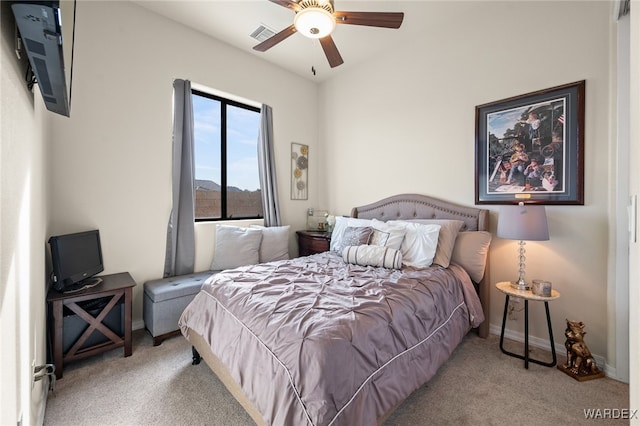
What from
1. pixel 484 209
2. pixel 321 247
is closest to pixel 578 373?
pixel 484 209

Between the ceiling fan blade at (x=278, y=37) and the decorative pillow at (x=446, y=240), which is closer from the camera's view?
the ceiling fan blade at (x=278, y=37)

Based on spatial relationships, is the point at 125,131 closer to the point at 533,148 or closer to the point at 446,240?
the point at 446,240

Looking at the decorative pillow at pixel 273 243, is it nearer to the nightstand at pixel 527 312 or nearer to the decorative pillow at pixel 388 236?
the decorative pillow at pixel 388 236

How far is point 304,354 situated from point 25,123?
159 cm

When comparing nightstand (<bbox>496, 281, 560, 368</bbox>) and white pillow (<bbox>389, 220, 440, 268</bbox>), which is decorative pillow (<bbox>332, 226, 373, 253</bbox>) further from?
nightstand (<bbox>496, 281, 560, 368</bbox>)

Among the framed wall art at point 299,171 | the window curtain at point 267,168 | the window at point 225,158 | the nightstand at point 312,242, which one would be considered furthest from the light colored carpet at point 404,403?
the framed wall art at point 299,171

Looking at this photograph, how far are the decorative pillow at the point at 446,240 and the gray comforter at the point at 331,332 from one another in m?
0.14

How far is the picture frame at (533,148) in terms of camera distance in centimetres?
223

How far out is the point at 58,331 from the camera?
78.4 inches

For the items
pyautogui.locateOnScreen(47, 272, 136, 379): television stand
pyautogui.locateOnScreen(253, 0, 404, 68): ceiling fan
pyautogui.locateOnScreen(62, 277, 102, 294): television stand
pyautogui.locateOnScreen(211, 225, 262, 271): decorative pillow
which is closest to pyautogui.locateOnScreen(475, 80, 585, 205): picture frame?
pyautogui.locateOnScreen(253, 0, 404, 68): ceiling fan

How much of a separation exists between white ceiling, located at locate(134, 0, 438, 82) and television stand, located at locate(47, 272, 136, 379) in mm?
2808

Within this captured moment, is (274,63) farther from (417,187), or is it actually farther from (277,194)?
(417,187)

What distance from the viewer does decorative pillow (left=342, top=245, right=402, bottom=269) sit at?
2375 mm

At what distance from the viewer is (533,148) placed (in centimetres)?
245
